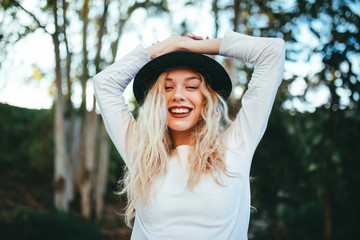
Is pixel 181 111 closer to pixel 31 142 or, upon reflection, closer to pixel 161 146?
pixel 161 146

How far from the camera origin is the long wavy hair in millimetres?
1465

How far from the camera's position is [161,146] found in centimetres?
155

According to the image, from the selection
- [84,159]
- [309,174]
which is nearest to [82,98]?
[84,159]

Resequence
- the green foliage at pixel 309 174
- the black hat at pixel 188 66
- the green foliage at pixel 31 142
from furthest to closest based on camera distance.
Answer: the green foliage at pixel 31 142 < the green foliage at pixel 309 174 < the black hat at pixel 188 66

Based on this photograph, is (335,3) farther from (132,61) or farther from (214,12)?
(132,61)

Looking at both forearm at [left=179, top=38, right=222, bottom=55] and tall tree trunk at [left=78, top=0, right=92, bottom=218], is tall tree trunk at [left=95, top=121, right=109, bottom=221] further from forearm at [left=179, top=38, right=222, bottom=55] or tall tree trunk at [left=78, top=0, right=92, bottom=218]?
forearm at [left=179, top=38, right=222, bottom=55]

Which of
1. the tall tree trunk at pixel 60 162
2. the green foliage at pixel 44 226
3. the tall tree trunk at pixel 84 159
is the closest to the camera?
the green foliage at pixel 44 226

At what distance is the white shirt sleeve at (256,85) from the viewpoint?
142 centimetres

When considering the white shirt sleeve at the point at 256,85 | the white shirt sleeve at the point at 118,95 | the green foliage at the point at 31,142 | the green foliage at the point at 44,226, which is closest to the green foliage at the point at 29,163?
the green foliage at the point at 31,142

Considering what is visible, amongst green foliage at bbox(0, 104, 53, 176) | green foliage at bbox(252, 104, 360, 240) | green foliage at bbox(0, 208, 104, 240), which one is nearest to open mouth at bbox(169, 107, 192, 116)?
green foliage at bbox(252, 104, 360, 240)

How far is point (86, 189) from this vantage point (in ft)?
21.4

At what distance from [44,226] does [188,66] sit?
4.29 meters

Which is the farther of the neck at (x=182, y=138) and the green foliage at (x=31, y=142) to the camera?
the green foliage at (x=31, y=142)

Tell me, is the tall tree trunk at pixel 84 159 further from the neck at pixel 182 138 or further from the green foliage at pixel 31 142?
the neck at pixel 182 138
